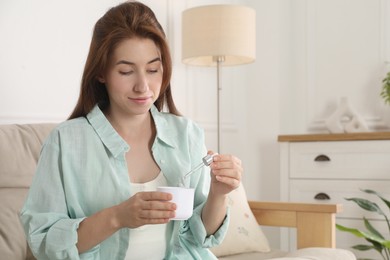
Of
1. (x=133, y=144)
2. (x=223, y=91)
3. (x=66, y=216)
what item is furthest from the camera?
(x=223, y=91)

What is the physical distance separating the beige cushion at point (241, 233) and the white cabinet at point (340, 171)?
88 centimetres

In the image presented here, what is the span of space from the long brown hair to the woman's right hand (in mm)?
355

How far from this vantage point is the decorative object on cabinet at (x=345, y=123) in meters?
3.37

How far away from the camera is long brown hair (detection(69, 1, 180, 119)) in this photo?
1.36 m

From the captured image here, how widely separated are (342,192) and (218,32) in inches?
42.1

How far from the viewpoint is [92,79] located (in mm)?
1421

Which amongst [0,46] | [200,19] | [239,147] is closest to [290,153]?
[239,147]

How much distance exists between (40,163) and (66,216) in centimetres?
14

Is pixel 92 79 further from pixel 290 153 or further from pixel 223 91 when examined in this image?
pixel 223 91

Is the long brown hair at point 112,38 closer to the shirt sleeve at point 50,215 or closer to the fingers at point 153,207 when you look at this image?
the shirt sleeve at point 50,215

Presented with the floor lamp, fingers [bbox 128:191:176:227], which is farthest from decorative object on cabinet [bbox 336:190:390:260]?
fingers [bbox 128:191:176:227]

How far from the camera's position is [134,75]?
4.44 feet

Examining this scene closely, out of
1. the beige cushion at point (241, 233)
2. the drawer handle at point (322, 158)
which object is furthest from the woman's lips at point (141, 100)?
the drawer handle at point (322, 158)

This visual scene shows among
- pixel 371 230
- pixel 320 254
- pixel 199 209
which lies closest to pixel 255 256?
pixel 320 254
